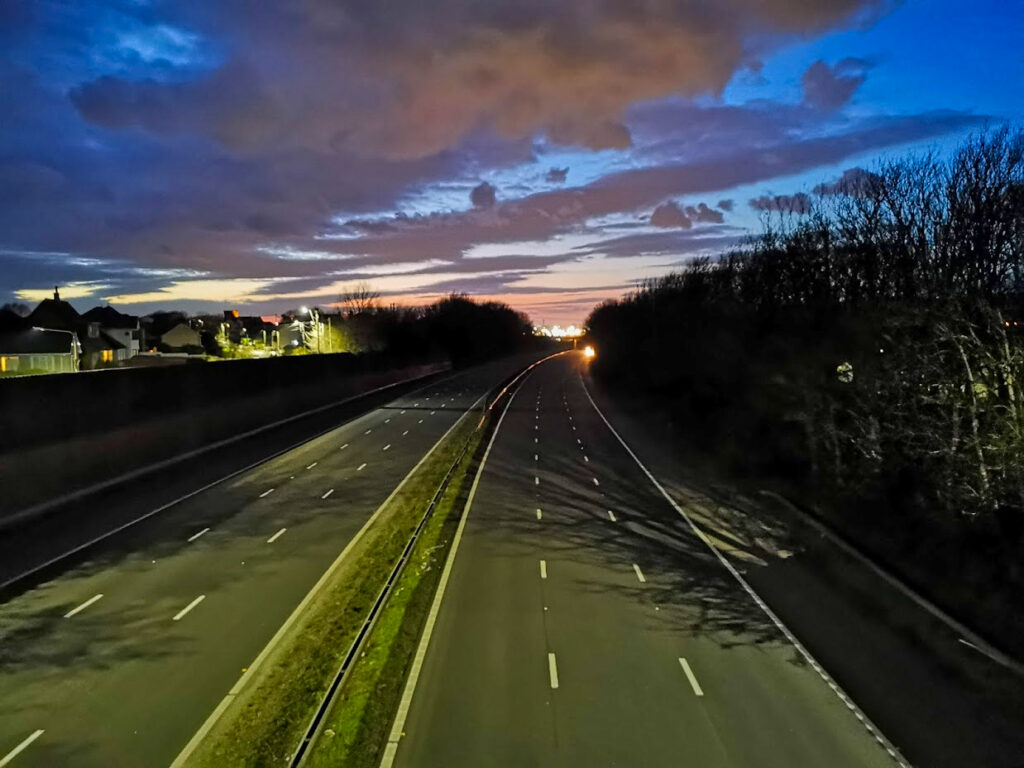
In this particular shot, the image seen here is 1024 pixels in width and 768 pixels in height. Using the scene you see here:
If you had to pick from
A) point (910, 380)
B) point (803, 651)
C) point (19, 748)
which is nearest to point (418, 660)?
point (19, 748)

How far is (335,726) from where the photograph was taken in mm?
11422

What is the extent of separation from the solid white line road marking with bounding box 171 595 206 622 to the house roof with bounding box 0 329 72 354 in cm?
5629

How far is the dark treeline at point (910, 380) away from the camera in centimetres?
1981

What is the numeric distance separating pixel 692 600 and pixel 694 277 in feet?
188

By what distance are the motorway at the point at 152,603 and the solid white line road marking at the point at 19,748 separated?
3 centimetres

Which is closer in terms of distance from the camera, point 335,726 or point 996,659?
point 335,726

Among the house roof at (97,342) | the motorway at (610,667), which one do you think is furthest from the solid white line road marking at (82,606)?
the house roof at (97,342)

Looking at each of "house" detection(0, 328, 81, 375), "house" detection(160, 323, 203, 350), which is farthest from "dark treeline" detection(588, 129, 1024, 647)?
"house" detection(160, 323, 203, 350)

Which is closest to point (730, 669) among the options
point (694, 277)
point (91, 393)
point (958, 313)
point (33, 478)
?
point (958, 313)

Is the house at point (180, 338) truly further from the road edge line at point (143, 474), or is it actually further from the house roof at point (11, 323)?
the road edge line at point (143, 474)

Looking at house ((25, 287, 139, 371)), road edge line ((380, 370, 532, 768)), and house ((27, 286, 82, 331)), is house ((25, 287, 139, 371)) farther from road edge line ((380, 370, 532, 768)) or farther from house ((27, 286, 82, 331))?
road edge line ((380, 370, 532, 768))

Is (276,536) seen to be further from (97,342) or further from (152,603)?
(97,342)

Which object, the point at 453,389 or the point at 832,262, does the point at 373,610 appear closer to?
the point at 832,262

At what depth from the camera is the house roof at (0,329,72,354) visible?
64.2m
